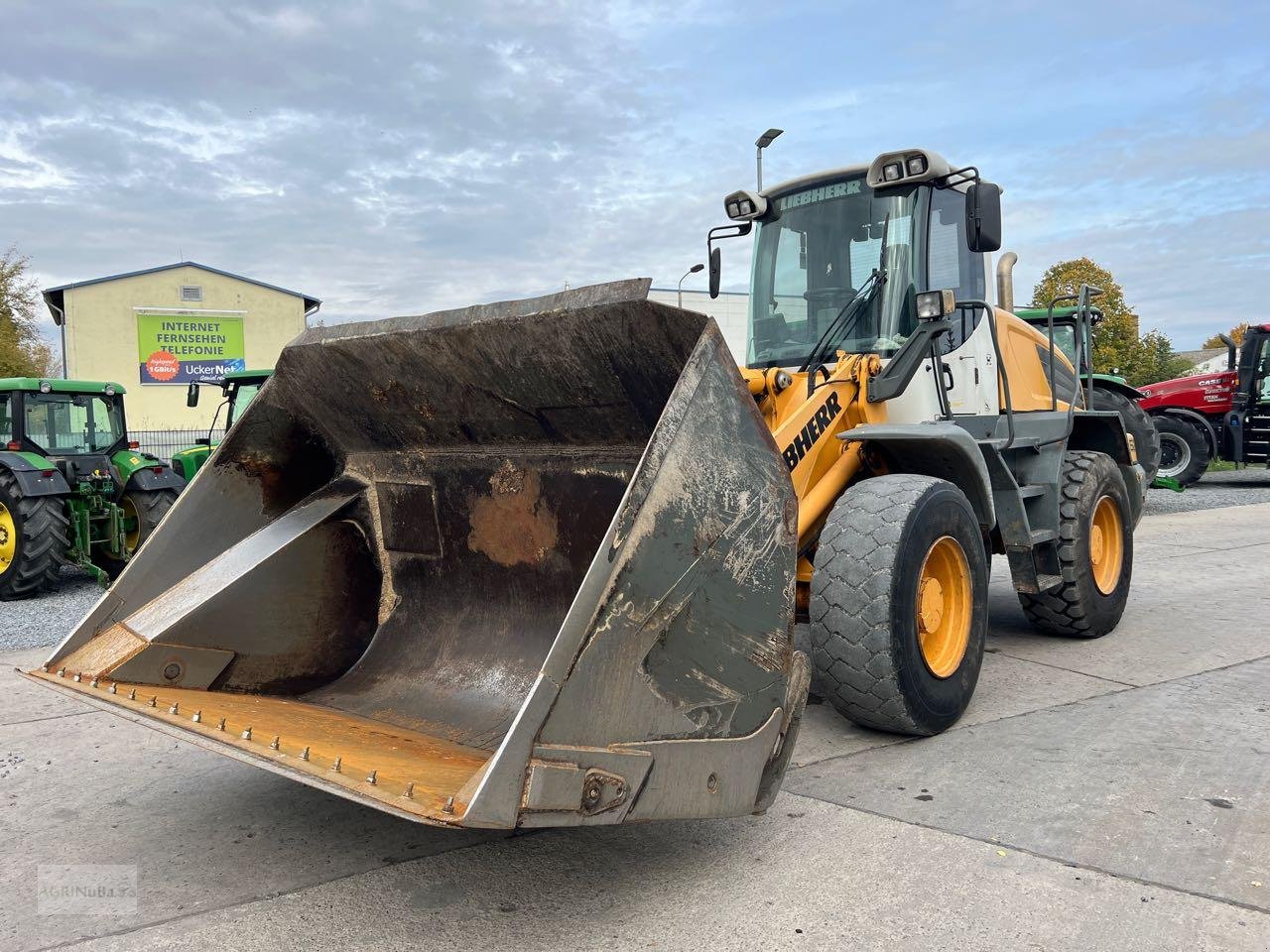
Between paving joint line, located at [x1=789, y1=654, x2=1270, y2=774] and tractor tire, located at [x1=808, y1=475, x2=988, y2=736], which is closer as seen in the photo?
tractor tire, located at [x1=808, y1=475, x2=988, y2=736]

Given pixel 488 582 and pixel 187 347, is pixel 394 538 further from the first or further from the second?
pixel 187 347

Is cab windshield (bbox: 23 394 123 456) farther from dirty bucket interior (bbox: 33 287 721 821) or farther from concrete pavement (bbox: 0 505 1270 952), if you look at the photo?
dirty bucket interior (bbox: 33 287 721 821)

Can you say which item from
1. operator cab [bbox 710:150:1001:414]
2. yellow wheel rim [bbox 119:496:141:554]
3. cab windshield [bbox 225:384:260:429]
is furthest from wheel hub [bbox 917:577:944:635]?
cab windshield [bbox 225:384:260:429]

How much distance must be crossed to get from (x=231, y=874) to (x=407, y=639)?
125 cm

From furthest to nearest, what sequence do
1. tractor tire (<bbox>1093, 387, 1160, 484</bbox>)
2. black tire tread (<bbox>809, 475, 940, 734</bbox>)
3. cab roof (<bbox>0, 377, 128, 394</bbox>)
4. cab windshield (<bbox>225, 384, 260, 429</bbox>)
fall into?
tractor tire (<bbox>1093, 387, 1160, 484</bbox>)
cab windshield (<bbox>225, 384, 260, 429</bbox>)
cab roof (<bbox>0, 377, 128, 394</bbox>)
black tire tread (<bbox>809, 475, 940, 734</bbox>)

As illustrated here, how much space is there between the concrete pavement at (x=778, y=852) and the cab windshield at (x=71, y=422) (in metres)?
5.90

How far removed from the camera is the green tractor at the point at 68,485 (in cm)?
884

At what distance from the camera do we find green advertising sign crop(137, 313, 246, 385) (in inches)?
1433

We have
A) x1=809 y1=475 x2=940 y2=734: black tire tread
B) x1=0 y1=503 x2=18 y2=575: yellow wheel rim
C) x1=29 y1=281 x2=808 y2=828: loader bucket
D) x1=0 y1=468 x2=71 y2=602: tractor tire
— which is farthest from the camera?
x1=0 y1=503 x2=18 y2=575: yellow wheel rim

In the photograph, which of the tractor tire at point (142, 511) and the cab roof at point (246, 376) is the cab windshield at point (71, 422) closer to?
the tractor tire at point (142, 511)

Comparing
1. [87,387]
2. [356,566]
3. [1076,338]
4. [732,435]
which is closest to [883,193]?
[1076,338]

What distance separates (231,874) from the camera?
3273 mm

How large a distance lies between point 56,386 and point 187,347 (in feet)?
96.1

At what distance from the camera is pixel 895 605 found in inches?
159
